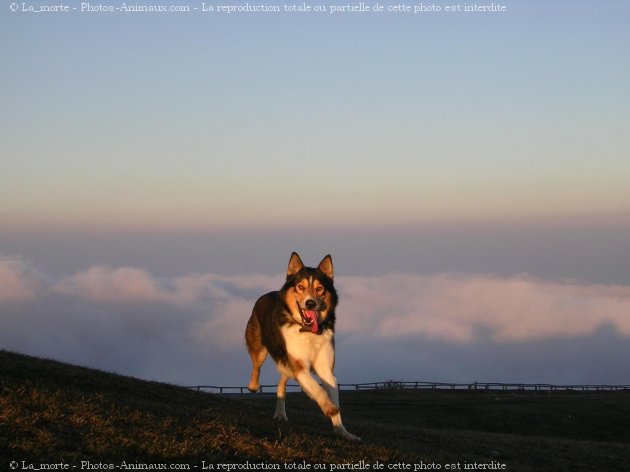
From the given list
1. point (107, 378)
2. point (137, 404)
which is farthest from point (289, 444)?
point (107, 378)

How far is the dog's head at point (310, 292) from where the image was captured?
18750mm

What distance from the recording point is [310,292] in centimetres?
1898

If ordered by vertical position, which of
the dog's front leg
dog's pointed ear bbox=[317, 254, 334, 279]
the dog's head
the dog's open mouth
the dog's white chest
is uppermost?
dog's pointed ear bbox=[317, 254, 334, 279]

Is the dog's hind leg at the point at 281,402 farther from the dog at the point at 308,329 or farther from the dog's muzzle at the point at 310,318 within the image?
the dog's muzzle at the point at 310,318

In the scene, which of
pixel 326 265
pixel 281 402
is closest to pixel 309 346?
pixel 326 265

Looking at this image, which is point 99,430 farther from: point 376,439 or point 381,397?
point 381,397

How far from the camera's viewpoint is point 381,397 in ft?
233

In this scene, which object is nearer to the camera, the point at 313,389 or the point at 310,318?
the point at 313,389

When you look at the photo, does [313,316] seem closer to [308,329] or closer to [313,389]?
[308,329]

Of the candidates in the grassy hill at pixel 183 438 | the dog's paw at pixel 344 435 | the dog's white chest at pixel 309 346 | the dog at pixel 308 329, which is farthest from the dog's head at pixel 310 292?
the grassy hill at pixel 183 438

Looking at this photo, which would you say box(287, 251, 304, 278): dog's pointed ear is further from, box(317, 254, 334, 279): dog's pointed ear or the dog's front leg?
the dog's front leg

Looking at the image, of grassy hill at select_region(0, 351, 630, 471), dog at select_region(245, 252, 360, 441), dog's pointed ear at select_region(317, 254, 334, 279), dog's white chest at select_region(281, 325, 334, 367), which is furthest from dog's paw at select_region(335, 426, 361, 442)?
dog's pointed ear at select_region(317, 254, 334, 279)

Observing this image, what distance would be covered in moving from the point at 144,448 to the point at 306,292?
236 inches

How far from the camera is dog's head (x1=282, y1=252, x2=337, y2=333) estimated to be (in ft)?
61.5
